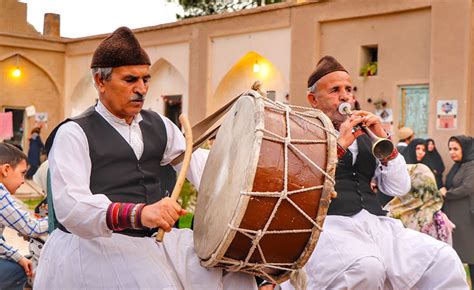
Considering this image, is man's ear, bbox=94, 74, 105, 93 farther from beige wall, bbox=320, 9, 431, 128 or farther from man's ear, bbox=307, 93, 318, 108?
beige wall, bbox=320, 9, 431, 128

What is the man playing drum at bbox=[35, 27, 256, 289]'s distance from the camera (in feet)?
10.2

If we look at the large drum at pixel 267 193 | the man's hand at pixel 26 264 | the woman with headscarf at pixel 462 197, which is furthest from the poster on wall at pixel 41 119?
the large drum at pixel 267 193

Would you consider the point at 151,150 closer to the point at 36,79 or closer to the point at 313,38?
the point at 313,38

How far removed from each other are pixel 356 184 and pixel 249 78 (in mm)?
13964

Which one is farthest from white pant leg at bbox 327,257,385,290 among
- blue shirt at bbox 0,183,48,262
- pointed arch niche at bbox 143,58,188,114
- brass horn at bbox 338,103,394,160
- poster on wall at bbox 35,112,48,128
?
poster on wall at bbox 35,112,48,128

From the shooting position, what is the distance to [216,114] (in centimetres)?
381

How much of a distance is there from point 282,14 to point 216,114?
13339 millimetres

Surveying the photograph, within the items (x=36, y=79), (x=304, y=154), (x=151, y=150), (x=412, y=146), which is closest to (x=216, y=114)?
(x=151, y=150)

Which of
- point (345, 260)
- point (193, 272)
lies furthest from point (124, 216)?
point (345, 260)

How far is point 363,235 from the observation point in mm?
4309

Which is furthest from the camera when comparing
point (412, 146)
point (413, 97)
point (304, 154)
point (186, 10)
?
point (186, 10)

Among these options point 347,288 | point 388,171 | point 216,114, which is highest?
point 216,114

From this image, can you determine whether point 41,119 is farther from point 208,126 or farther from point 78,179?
point 78,179

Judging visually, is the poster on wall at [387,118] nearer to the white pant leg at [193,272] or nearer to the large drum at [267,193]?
the large drum at [267,193]
